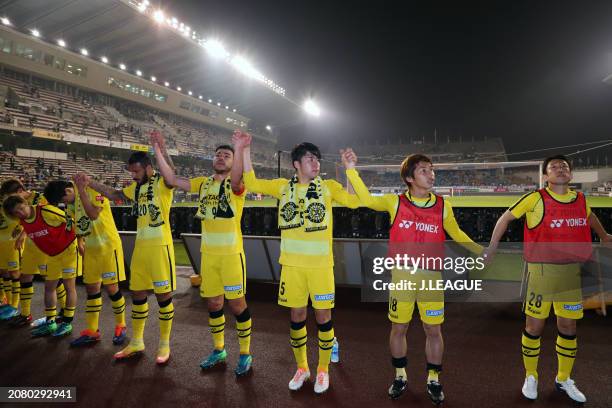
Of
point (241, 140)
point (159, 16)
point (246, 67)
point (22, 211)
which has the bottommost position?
Result: point (22, 211)

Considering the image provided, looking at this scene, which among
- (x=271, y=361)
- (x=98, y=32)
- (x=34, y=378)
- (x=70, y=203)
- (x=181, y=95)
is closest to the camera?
(x=34, y=378)

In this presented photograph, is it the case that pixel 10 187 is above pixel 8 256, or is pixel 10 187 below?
above

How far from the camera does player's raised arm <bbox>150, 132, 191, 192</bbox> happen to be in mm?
3902

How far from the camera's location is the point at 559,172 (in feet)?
10.7

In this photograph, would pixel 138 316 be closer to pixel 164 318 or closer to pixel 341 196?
pixel 164 318

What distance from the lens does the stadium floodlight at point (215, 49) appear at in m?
38.6

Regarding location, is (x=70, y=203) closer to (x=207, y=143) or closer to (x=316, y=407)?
(x=316, y=407)

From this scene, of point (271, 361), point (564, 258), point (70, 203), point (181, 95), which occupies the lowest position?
point (271, 361)

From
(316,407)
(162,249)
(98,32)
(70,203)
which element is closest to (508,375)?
(316,407)

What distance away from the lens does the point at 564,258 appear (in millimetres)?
3240

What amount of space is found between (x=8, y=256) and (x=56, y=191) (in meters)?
1.94

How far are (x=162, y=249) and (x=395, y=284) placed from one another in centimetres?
268

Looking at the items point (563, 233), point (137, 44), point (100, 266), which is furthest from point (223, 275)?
point (137, 44)

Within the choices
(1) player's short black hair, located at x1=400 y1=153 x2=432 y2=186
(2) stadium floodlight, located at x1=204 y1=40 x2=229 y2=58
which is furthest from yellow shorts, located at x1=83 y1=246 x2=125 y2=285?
(2) stadium floodlight, located at x1=204 y1=40 x2=229 y2=58
